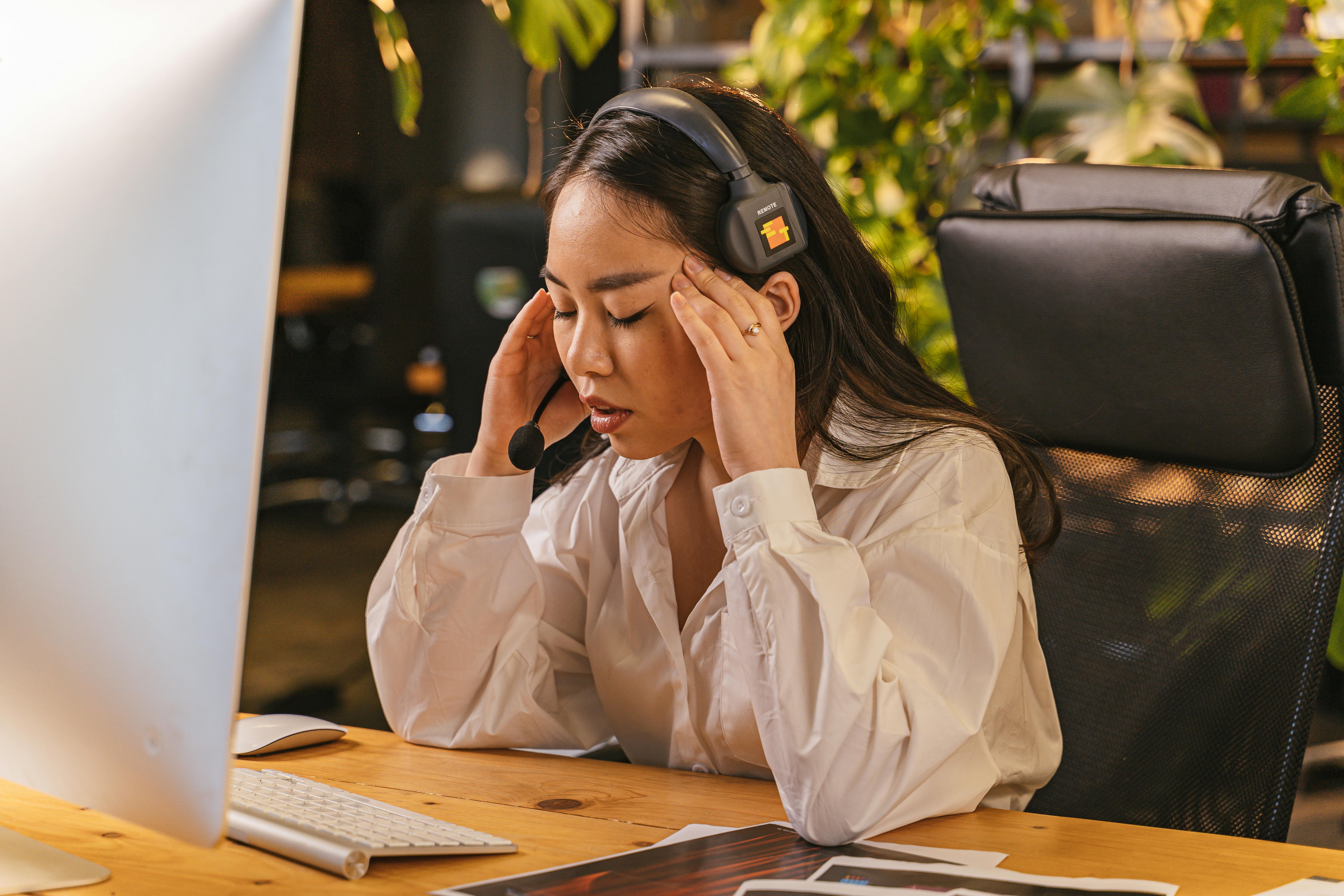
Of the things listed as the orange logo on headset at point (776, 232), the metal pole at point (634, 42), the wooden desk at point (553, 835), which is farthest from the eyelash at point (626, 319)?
the metal pole at point (634, 42)

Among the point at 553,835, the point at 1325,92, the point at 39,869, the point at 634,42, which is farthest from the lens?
the point at 634,42

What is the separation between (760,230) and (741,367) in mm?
141

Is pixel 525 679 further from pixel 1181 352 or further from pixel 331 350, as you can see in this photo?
pixel 331 350

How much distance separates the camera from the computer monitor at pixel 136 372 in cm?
52

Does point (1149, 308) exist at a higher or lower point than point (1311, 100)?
lower

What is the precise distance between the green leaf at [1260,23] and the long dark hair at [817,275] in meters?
1.00

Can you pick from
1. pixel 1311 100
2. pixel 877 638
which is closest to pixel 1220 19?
pixel 1311 100

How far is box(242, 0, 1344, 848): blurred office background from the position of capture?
2385 millimetres

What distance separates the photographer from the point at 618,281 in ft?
3.33

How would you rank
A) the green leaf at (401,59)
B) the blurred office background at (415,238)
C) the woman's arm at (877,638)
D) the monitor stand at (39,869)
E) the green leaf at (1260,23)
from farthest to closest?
1. the blurred office background at (415,238)
2. the green leaf at (401,59)
3. the green leaf at (1260,23)
4. the woman's arm at (877,638)
5. the monitor stand at (39,869)

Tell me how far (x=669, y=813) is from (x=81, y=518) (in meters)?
0.47

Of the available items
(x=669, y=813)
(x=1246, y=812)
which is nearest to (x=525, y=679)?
(x=669, y=813)

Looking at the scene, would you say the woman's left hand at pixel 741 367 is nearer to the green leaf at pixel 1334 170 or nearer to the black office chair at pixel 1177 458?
the black office chair at pixel 1177 458

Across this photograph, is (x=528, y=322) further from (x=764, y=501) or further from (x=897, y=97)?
(x=897, y=97)
